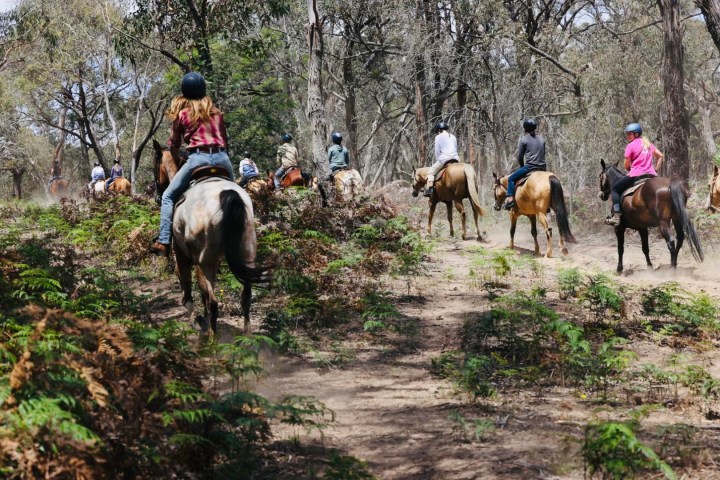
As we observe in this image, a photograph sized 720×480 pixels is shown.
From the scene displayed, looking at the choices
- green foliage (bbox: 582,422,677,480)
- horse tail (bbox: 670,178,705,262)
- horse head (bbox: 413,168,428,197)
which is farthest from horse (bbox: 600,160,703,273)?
green foliage (bbox: 582,422,677,480)

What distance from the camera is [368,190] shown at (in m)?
15.8

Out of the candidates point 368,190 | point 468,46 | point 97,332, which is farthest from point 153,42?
point 97,332

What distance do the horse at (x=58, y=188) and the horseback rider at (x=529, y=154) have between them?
31.9m

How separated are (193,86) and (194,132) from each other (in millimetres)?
507

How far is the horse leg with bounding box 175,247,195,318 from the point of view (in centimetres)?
833

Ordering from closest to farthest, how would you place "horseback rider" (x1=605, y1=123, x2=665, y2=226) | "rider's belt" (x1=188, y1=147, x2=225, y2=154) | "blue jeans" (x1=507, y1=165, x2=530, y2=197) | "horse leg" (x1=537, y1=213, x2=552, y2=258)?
1. "rider's belt" (x1=188, y1=147, x2=225, y2=154)
2. "horseback rider" (x1=605, y1=123, x2=665, y2=226)
3. "horse leg" (x1=537, y1=213, x2=552, y2=258)
4. "blue jeans" (x1=507, y1=165, x2=530, y2=197)

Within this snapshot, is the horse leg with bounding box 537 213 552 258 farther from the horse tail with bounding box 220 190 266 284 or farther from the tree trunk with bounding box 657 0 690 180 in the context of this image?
the horse tail with bounding box 220 190 266 284

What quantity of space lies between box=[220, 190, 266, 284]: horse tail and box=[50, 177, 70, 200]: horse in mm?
36623

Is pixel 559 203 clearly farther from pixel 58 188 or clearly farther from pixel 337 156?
pixel 58 188

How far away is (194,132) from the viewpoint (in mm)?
7855

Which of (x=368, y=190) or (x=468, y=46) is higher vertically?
(x=468, y=46)

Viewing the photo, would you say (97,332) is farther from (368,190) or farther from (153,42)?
(153,42)

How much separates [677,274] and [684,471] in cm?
919

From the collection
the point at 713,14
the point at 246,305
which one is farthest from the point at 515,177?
the point at 246,305
